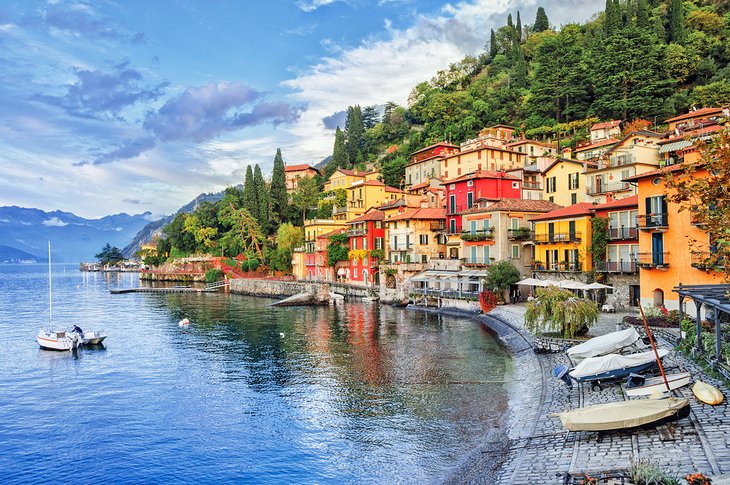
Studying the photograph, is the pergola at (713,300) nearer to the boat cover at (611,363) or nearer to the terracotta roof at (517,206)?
the boat cover at (611,363)

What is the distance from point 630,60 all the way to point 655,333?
2418 inches

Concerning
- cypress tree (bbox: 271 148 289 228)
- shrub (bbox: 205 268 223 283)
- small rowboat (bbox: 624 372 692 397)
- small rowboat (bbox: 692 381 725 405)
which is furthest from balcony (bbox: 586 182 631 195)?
shrub (bbox: 205 268 223 283)

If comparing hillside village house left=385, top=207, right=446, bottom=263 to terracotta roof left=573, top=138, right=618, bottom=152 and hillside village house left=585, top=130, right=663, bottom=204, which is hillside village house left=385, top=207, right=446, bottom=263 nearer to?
hillside village house left=585, top=130, right=663, bottom=204

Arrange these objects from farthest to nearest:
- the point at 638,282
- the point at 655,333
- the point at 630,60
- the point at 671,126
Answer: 1. the point at 630,60
2. the point at 671,126
3. the point at 638,282
4. the point at 655,333

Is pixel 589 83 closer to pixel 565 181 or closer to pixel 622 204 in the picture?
pixel 565 181

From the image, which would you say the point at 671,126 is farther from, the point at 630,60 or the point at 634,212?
the point at 634,212

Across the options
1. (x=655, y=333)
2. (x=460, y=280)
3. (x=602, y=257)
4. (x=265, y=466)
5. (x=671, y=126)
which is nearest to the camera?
(x=265, y=466)

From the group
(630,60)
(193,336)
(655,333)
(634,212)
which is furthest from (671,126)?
(193,336)

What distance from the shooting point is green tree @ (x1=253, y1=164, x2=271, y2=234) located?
101 meters

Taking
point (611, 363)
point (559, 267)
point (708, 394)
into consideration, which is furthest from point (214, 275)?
point (708, 394)

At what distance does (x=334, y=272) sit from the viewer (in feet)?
259

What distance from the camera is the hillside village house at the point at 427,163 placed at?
85.7 metres

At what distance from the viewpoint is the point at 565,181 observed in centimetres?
5556

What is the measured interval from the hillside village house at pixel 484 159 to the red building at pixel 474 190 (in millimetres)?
15256
